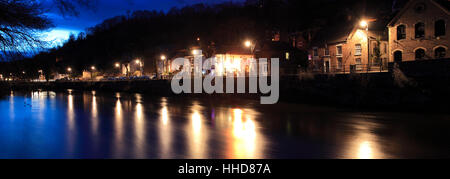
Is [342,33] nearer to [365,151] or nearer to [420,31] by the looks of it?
[420,31]

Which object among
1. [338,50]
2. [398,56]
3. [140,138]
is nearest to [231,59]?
[338,50]

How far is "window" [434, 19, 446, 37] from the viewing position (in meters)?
31.5

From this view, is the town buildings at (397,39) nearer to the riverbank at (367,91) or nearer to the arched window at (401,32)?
the arched window at (401,32)

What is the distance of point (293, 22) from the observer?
77.4m

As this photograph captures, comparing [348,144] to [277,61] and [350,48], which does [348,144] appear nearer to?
[350,48]

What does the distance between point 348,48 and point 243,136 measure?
1285 inches

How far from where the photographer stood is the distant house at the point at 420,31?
31.4 meters

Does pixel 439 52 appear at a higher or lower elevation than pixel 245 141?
higher

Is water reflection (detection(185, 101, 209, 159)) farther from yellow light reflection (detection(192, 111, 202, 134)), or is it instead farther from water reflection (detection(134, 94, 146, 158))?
water reflection (detection(134, 94, 146, 158))

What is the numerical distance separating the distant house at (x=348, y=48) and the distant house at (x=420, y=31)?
8.75 ft

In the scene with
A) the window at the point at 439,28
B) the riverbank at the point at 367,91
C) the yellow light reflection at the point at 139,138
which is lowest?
the yellow light reflection at the point at 139,138

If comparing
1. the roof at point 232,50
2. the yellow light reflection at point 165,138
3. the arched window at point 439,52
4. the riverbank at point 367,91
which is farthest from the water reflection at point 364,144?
the roof at point 232,50

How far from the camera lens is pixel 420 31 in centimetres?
3347

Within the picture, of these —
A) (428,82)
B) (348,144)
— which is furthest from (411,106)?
(348,144)
